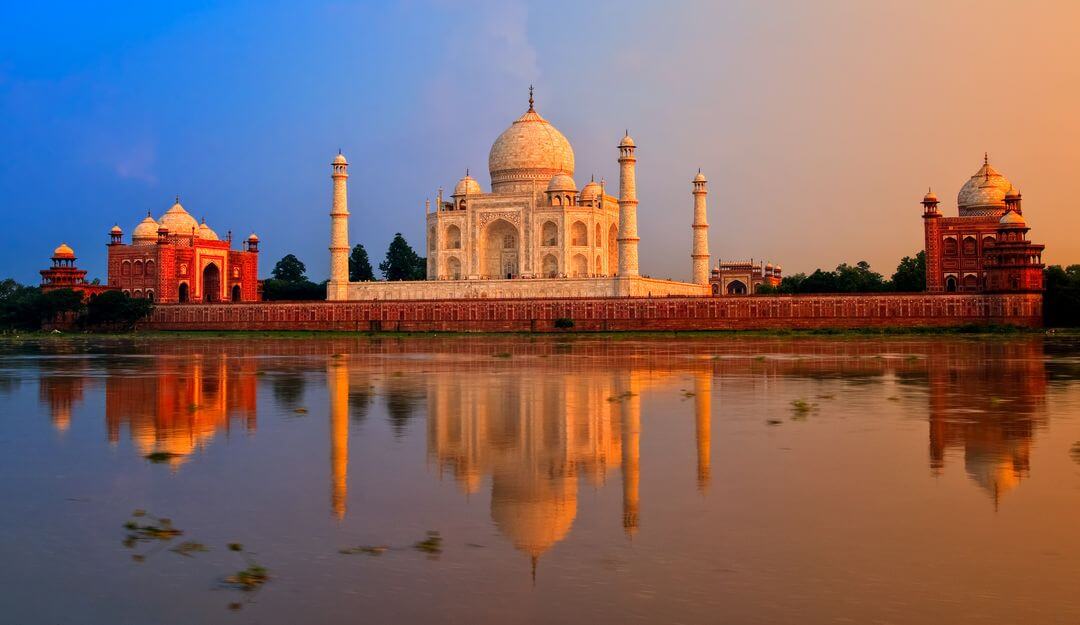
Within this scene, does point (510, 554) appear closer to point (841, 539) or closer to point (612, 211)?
point (841, 539)

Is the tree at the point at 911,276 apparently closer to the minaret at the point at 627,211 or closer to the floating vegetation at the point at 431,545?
the minaret at the point at 627,211

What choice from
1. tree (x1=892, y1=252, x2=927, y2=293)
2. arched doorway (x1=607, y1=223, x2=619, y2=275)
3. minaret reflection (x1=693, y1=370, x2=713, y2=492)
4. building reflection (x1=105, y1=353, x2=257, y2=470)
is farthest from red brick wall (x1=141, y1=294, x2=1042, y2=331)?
minaret reflection (x1=693, y1=370, x2=713, y2=492)

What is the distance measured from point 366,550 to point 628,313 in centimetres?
3861

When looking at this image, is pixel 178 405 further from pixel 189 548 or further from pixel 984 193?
pixel 984 193

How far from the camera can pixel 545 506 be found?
707 centimetres

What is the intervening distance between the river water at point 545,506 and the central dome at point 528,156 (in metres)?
36.8

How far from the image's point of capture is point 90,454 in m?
9.45

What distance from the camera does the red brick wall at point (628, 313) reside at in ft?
135

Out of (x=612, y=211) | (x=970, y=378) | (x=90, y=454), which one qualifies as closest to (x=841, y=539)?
(x=90, y=454)

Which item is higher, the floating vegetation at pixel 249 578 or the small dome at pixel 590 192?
the small dome at pixel 590 192

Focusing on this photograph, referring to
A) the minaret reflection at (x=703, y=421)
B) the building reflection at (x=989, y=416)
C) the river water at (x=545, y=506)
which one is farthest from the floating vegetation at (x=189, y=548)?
the building reflection at (x=989, y=416)

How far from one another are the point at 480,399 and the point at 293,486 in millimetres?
6288

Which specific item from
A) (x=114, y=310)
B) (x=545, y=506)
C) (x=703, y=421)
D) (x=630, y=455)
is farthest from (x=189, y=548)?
(x=114, y=310)

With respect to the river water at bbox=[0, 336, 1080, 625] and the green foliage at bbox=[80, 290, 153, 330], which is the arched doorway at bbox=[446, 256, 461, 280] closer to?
the green foliage at bbox=[80, 290, 153, 330]
